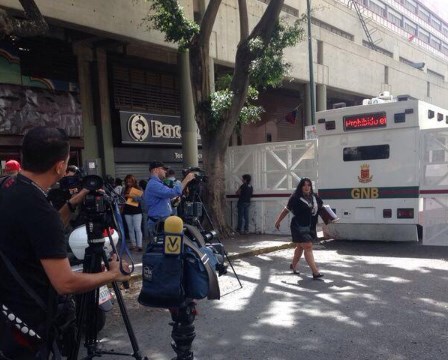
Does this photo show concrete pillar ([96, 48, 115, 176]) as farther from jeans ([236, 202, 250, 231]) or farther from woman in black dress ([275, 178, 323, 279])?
woman in black dress ([275, 178, 323, 279])

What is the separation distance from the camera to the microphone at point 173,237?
8.92 feet

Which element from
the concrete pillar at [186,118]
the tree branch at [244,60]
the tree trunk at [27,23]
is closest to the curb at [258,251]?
the tree branch at [244,60]

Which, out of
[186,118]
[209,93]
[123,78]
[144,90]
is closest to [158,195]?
[209,93]

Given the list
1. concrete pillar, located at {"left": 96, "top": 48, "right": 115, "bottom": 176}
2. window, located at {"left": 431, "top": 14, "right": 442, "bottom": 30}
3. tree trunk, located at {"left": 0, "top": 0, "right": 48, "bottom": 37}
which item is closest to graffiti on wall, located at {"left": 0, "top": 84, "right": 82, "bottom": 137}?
concrete pillar, located at {"left": 96, "top": 48, "right": 115, "bottom": 176}

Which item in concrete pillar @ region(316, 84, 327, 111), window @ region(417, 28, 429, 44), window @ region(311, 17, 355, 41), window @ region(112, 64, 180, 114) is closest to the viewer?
window @ region(112, 64, 180, 114)

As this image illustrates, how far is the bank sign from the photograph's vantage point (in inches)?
523

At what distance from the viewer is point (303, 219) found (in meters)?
6.94

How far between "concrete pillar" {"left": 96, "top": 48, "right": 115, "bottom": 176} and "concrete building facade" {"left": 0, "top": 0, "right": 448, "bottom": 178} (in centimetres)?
3

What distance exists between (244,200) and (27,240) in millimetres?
9712

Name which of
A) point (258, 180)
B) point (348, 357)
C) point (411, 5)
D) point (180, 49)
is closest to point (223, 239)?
point (258, 180)

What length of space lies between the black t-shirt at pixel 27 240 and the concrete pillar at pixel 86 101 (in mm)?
10976

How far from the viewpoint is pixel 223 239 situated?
35.6 ft

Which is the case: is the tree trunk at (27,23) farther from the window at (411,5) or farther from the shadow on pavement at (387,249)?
the window at (411,5)

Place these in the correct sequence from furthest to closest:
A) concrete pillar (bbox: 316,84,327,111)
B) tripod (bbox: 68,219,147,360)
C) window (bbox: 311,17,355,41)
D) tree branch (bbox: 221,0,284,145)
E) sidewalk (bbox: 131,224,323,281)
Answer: window (bbox: 311,17,355,41) < concrete pillar (bbox: 316,84,327,111) < tree branch (bbox: 221,0,284,145) < sidewalk (bbox: 131,224,323,281) < tripod (bbox: 68,219,147,360)
